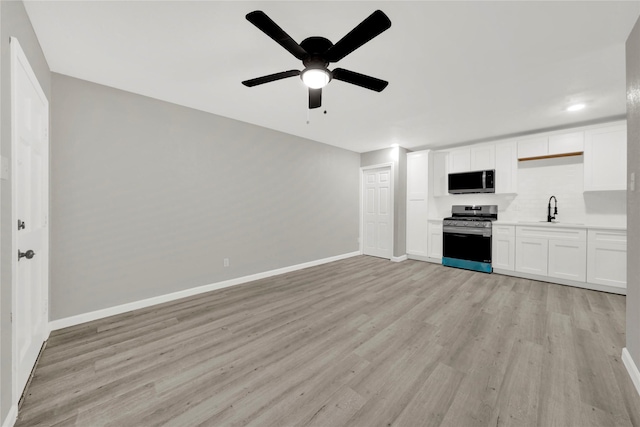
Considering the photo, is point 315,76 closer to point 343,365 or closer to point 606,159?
point 343,365

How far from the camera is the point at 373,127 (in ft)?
13.6

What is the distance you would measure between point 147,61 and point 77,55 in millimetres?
562

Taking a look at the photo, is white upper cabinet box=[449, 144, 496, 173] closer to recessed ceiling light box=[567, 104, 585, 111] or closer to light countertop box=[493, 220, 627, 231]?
light countertop box=[493, 220, 627, 231]

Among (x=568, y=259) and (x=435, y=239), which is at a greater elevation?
(x=435, y=239)

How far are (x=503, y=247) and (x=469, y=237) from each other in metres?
0.54

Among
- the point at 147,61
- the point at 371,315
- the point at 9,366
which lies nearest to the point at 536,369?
the point at 371,315

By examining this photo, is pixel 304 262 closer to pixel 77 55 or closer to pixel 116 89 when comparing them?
pixel 116 89

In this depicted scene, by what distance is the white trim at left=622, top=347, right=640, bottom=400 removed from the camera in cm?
166

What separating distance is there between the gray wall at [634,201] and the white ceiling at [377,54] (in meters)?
0.26

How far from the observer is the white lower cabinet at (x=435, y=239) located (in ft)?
16.8

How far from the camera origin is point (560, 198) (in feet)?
13.8

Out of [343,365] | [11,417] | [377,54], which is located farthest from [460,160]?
[11,417]

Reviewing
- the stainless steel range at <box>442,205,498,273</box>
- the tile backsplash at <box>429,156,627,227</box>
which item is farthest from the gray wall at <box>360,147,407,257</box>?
the tile backsplash at <box>429,156,627,227</box>

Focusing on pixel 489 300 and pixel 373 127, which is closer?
pixel 489 300
